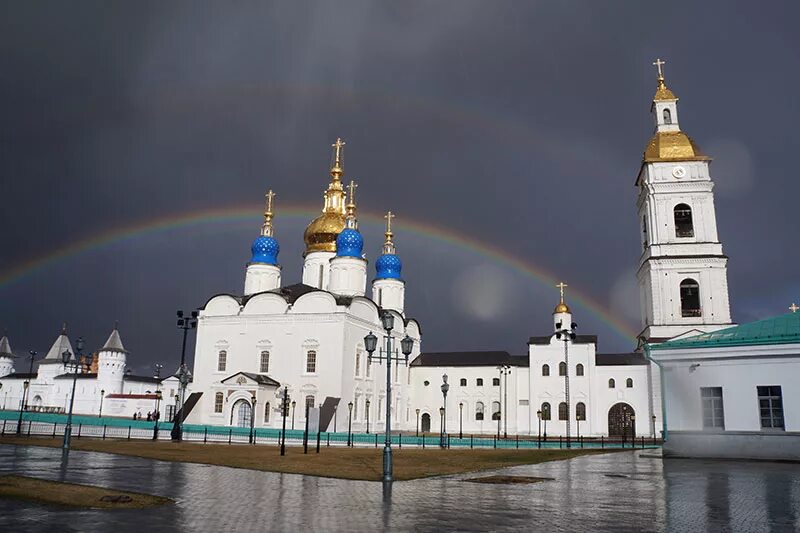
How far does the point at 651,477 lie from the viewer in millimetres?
17156

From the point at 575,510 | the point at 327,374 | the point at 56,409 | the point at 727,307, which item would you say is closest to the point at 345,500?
the point at 575,510

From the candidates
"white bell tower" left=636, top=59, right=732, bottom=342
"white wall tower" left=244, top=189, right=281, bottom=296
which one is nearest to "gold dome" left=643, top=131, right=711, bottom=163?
"white bell tower" left=636, top=59, right=732, bottom=342

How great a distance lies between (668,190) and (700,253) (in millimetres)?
5356

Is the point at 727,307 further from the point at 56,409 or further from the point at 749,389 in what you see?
the point at 56,409

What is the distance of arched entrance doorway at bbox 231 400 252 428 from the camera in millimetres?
44812

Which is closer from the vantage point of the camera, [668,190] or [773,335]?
[773,335]

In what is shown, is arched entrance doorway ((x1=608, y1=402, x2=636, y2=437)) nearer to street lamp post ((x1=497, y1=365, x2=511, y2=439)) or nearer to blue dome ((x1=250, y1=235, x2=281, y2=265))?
street lamp post ((x1=497, y1=365, x2=511, y2=439))

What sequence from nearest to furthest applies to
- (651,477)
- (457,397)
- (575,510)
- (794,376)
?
(575,510) < (651,477) < (794,376) < (457,397)

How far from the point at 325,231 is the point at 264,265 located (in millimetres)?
6581

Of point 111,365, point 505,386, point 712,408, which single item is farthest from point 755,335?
point 111,365

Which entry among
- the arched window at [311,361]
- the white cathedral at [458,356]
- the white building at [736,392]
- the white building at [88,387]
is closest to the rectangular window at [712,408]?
the white building at [736,392]

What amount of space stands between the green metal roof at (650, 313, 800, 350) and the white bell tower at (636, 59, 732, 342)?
23201 millimetres

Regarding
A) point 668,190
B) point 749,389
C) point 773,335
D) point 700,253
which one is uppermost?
point 668,190

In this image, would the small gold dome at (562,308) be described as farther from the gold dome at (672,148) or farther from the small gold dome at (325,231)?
the small gold dome at (325,231)
